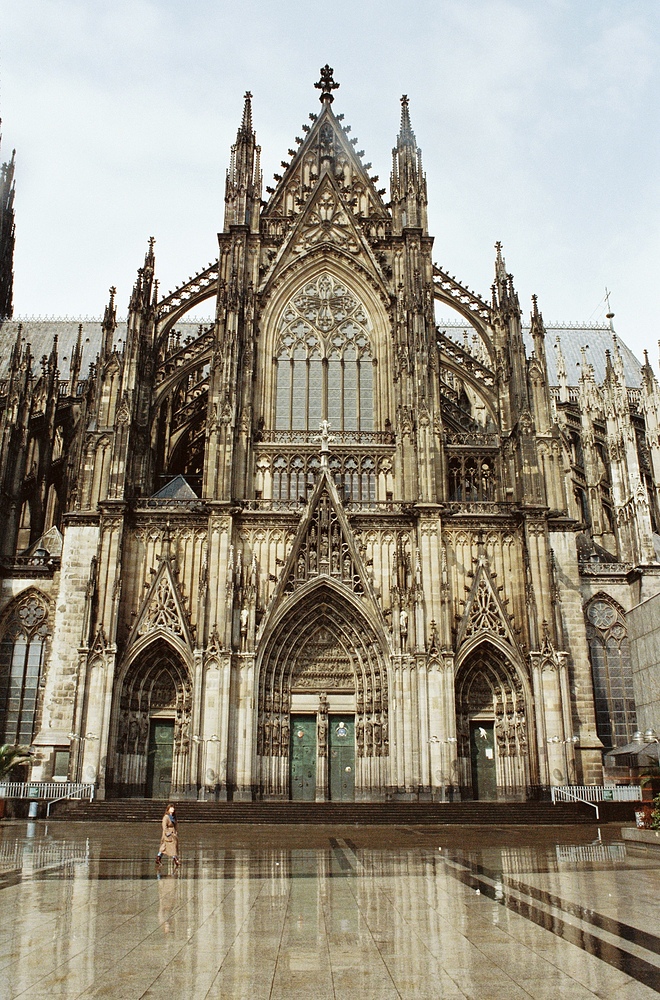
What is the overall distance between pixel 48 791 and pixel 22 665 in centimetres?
1109

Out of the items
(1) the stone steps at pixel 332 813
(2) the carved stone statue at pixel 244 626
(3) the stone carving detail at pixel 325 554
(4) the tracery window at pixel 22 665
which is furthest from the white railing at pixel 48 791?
(3) the stone carving detail at pixel 325 554

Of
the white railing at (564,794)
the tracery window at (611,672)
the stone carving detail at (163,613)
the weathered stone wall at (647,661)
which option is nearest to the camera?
the weathered stone wall at (647,661)

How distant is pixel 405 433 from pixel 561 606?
30.4 feet

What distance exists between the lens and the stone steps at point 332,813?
86.8 ft

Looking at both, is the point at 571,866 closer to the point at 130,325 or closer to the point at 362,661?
the point at 362,661

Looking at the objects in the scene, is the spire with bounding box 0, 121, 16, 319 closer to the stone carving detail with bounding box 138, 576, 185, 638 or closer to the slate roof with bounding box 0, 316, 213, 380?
the slate roof with bounding box 0, 316, 213, 380

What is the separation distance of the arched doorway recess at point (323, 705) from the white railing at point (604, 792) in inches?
265

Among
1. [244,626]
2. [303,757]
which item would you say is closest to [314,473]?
[244,626]

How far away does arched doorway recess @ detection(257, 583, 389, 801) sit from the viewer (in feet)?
103

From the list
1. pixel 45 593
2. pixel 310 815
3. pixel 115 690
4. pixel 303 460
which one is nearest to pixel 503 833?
pixel 310 815

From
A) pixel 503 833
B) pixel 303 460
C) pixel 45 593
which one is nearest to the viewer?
pixel 503 833

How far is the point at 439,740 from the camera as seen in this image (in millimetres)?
30094

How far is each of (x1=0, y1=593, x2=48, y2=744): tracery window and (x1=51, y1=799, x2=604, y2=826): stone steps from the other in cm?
1089

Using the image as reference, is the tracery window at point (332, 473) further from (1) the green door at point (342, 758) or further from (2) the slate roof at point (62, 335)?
(2) the slate roof at point (62, 335)
